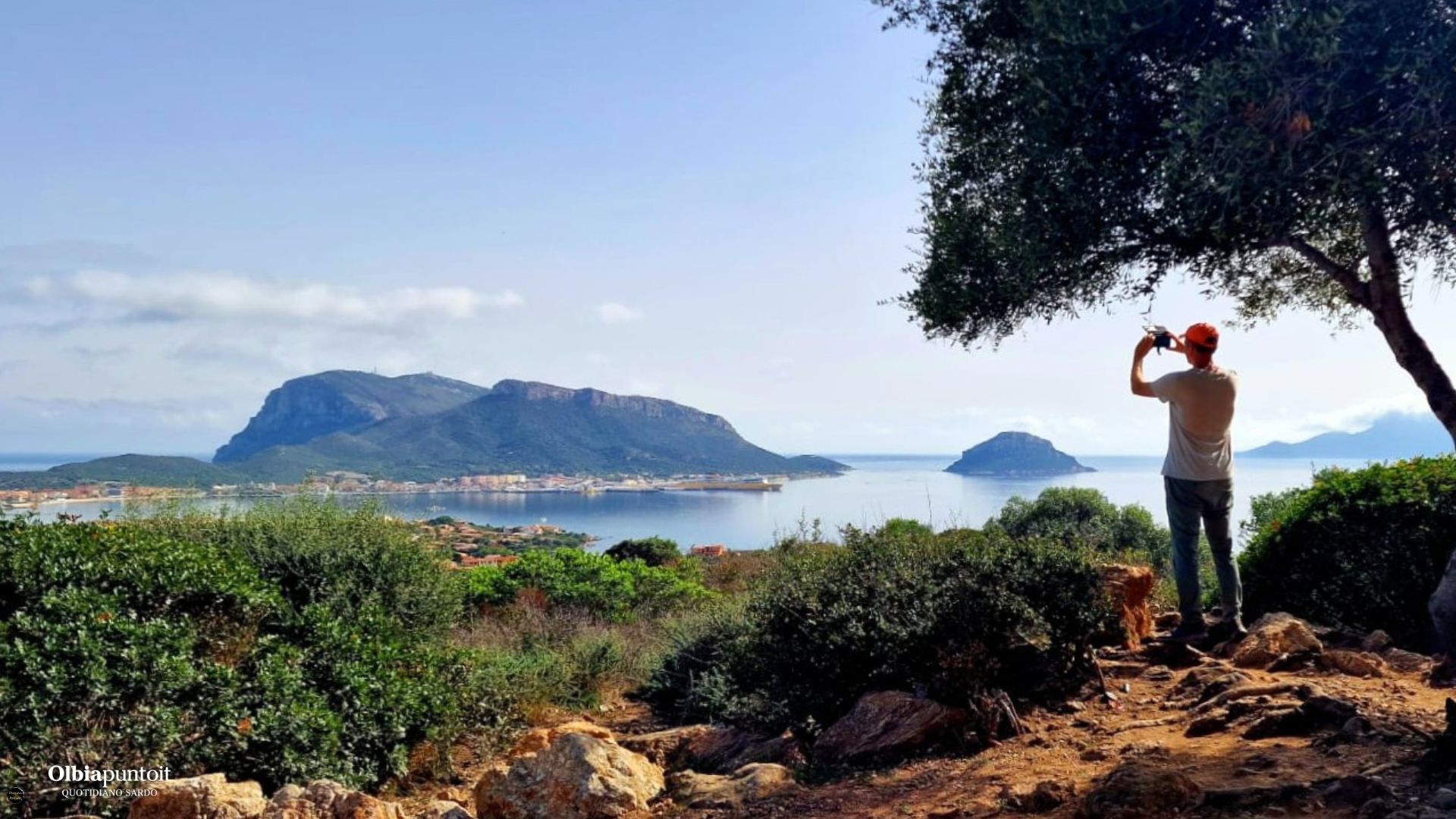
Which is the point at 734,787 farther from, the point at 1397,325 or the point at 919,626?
the point at 1397,325

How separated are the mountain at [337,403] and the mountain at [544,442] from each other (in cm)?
1406

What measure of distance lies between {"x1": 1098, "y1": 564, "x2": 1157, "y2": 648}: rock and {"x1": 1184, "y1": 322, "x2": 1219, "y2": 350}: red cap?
205 cm

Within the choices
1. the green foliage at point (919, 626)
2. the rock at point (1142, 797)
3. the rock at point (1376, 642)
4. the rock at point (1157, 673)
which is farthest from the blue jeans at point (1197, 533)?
the rock at point (1142, 797)

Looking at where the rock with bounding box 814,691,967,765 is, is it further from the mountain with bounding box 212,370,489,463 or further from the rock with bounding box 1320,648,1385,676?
the mountain with bounding box 212,370,489,463

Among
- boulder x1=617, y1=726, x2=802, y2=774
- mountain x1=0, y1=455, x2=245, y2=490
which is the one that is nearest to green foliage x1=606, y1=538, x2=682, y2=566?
boulder x1=617, y1=726, x2=802, y2=774

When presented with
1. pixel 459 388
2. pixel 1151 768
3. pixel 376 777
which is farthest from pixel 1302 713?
pixel 459 388

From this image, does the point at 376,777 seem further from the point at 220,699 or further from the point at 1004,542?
the point at 1004,542

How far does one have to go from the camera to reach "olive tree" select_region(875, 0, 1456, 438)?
4.96m

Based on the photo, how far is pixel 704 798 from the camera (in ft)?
18.0

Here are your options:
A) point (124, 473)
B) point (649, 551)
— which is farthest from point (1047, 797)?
point (124, 473)

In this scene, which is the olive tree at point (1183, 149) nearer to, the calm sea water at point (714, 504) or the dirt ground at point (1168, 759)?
the dirt ground at point (1168, 759)

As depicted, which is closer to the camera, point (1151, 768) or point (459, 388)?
point (1151, 768)

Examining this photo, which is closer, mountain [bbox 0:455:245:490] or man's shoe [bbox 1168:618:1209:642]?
man's shoe [bbox 1168:618:1209:642]

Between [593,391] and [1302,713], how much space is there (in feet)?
495
